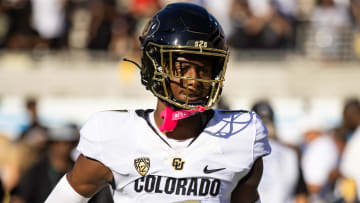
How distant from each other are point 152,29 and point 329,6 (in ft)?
27.3

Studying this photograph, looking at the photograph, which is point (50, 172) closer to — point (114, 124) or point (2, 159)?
point (2, 159)

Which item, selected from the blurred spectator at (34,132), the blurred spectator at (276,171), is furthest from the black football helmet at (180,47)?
the blurred spectator at (34,132)

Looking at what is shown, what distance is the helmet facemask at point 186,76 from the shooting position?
335 cm

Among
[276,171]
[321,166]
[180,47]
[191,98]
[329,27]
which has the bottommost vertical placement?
[321,166]

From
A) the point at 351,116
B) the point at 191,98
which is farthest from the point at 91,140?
the point at 351,116

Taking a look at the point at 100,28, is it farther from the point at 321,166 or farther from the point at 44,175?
the point at 44,175

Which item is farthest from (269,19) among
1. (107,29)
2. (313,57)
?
(107,29)

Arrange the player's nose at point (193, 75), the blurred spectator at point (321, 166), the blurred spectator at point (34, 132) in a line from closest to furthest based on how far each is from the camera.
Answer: the player's nose at point (193, 75) → the blurred spectator at point (34, 132) → the blurred spectator at point (321, 166)

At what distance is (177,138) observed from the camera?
3.47 meters

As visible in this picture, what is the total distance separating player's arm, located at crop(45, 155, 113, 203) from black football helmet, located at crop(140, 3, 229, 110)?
379 millimetres

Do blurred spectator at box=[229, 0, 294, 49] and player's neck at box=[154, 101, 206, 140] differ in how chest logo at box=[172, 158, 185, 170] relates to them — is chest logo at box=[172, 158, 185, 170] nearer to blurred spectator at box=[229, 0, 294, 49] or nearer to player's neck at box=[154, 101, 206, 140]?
player's neck at box=[154, 101, 206, 140]

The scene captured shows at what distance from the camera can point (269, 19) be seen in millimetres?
11375

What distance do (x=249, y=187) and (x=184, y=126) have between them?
1.19ft

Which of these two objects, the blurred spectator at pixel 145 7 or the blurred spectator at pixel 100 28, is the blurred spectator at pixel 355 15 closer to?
the blurred spectator at pixel 145 7
